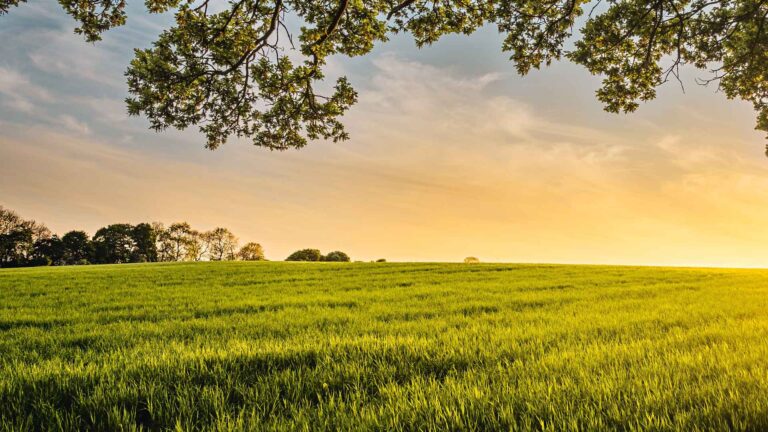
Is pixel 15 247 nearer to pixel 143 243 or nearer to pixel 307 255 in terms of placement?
pixel 143 243

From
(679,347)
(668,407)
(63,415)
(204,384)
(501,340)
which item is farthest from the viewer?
(501,340)

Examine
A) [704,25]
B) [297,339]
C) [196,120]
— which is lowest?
[297,339]

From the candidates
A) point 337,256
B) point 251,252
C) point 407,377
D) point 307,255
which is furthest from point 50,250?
point 407,377

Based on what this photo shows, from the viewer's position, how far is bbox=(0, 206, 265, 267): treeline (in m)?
93.3

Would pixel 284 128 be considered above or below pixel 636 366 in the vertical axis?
above

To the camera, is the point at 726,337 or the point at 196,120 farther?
the point at 196,120

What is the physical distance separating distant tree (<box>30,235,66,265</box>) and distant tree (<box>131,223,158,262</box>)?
15573mm

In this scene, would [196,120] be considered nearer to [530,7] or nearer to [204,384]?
[204,384]

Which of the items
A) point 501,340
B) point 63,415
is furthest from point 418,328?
point 63,415

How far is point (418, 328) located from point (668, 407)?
4830 mm

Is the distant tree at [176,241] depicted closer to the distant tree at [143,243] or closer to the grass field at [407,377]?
the distant tree at [143,243]

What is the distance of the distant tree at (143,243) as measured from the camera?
105688 millimetres

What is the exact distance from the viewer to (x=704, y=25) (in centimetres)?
1206

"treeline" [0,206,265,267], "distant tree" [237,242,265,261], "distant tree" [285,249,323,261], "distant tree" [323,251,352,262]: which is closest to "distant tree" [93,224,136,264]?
"treeline" [0,206,265,267]
